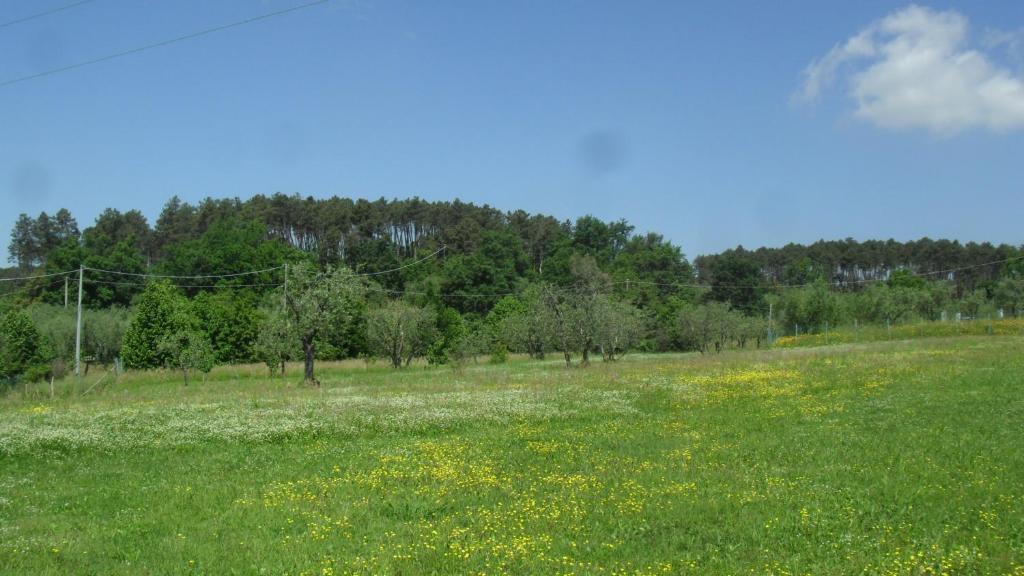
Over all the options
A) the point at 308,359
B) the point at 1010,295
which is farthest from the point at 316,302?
the point at 1010,295

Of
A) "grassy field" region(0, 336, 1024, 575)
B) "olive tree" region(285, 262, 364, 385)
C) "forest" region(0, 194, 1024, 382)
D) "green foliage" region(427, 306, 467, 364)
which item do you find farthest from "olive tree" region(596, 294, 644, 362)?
"grassy field" region(0, 336, 1024, 575)

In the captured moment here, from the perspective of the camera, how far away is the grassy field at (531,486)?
36.0 feet

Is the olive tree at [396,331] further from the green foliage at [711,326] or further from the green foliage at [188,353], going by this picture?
the green foliage at [711,326]

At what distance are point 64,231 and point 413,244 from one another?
63.4 m

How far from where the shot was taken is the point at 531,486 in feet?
49.3

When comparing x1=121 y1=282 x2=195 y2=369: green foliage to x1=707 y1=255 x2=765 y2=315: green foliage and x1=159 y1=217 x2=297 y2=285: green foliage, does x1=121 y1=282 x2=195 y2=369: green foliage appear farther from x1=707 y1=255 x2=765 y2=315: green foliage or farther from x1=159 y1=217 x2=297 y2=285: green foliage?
x1=707 y1=255 x2=765 y2=315: green foliage

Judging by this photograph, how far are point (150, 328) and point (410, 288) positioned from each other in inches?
1738

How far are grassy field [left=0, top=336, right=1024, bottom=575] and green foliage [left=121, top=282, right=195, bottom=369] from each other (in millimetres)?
43649

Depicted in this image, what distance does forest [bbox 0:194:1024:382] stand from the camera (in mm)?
58656

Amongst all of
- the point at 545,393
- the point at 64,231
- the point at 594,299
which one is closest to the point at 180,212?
the point at 64,231

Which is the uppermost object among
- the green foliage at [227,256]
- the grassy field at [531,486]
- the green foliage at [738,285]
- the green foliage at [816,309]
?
the green foliage at [227,256]

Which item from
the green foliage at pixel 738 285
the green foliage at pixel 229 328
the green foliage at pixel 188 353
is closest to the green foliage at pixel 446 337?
the green foliage at pixel 188 353

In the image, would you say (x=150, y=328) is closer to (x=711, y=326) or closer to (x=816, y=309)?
(x=711, y=326)

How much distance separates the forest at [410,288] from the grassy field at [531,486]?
76.5ft
